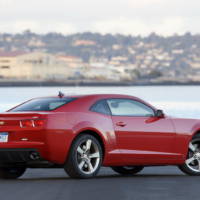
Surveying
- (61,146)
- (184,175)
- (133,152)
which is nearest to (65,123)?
(61,146)

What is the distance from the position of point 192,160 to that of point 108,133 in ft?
5.80

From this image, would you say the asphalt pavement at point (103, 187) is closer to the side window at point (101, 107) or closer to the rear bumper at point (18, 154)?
the rear bumper at point (18, 154)

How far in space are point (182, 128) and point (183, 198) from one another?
13.5 feet

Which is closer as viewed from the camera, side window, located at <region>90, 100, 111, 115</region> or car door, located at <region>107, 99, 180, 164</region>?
side window, located at <region>90, 100, 111, 115</region>

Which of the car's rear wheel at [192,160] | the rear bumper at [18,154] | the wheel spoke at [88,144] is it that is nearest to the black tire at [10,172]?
the rear bumper at [18,154]

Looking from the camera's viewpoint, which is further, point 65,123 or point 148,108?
point 148,108

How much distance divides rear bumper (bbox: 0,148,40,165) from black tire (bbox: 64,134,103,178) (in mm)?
541

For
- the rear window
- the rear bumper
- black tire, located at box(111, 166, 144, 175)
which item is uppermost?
the rear window

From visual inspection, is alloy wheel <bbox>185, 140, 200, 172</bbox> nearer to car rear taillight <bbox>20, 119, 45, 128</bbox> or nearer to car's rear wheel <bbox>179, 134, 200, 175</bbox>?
car's rear wheel <bbox>179, 134, 200, 175</bbox>

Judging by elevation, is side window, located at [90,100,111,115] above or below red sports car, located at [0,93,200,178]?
above

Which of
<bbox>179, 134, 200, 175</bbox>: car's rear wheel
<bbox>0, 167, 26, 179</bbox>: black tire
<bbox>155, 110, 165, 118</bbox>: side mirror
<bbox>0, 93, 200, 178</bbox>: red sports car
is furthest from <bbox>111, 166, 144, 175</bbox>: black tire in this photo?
<bbox>0, 167, 26, 179</bbox>: black tire

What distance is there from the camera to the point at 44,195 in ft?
40.7

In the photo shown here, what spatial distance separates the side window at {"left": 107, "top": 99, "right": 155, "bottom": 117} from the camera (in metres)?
15.7

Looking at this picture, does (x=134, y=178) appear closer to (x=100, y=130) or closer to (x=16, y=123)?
(x=100, y=130)
